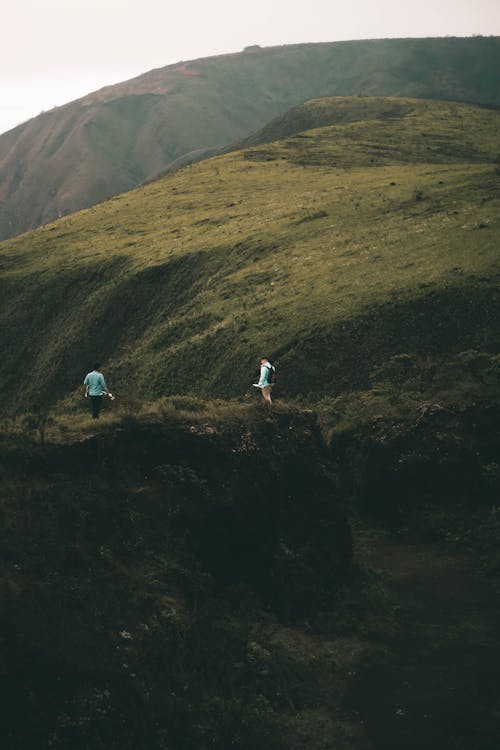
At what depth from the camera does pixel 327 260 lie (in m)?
59.0

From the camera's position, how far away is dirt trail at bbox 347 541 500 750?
59.1 ft

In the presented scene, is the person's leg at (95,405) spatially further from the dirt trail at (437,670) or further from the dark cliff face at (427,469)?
the dark cliff face at (427,469)

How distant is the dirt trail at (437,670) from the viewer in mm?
18016

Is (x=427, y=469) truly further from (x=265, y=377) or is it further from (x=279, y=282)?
(x=279, y=282)

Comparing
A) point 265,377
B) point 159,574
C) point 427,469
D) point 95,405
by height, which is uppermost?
point 95,405

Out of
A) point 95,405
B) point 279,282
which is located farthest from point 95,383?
point 279,282

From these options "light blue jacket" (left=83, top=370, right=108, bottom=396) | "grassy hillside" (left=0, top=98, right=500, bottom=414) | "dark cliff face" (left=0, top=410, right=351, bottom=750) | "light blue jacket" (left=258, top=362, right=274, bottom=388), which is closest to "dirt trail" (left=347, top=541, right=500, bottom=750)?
"dark cliff face" (left=0, top=410, right=351, bottom=750)

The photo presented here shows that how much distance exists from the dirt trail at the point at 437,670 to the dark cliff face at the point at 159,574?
232 cm

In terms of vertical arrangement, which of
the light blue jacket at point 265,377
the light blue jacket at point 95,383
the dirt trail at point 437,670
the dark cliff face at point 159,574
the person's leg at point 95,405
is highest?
the light blue jacket at point 95,383

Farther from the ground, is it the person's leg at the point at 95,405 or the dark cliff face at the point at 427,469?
the person's leg at the point at 95,405

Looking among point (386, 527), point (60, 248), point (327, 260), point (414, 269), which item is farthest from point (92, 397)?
point (60, 248)

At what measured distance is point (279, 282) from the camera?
190 ft

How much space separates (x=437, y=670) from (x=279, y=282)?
40.0 m

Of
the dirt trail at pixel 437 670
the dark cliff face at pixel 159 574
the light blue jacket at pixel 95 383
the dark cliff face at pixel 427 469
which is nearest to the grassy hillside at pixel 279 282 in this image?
the dark cliff face at pixel 427 469
